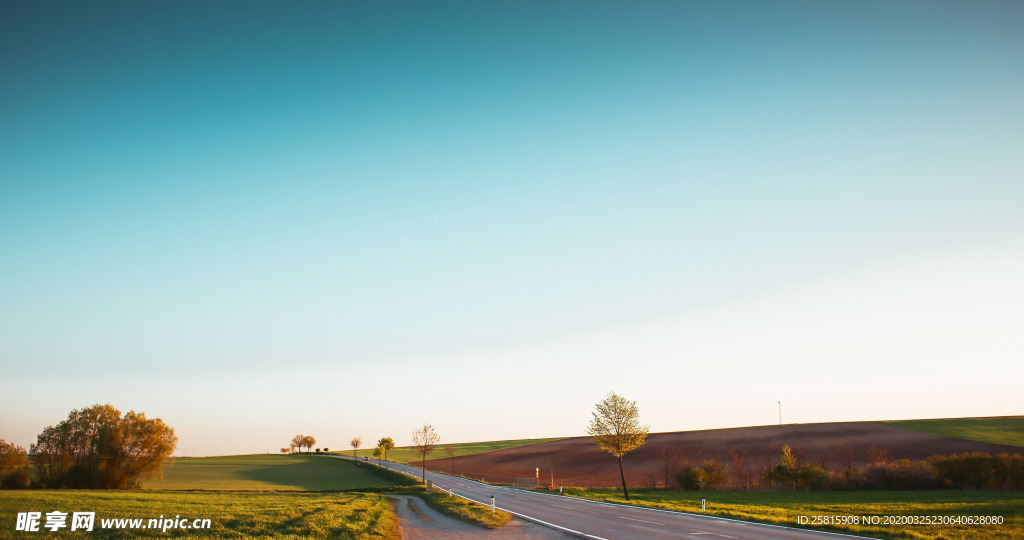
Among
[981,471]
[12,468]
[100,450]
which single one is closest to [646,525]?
[981,471]

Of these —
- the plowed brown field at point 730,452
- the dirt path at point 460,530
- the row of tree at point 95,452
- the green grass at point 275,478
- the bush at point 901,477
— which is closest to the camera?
the dirt path at point 460,530

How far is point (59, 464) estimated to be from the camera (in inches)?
2559

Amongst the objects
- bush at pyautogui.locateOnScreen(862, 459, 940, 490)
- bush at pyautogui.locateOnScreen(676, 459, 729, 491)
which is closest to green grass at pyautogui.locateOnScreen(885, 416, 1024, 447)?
bush at pyautogui.locateOnScreen(862, 459, 940, 490)

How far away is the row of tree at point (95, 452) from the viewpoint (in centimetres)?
6456

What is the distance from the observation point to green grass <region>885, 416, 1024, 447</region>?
83.5 meters

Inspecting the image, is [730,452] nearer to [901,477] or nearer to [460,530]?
[901,477]

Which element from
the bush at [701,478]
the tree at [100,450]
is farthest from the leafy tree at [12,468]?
the bush at [701,478]

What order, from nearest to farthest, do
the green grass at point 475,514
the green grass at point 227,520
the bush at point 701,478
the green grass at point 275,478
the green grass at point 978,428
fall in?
the green grass at point 227,520, the green grass at point 475,514, the bush at point 701,478, the green grass at point 275,478, the green grass at point 978,428

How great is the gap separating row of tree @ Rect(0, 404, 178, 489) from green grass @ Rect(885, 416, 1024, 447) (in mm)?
122950

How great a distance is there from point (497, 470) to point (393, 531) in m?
85.3

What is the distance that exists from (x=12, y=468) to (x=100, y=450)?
26.8 feet

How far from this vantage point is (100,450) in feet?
218

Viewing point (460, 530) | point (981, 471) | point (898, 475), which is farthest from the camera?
point (898, 475)

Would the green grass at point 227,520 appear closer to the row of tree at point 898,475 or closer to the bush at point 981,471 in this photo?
the row of tree at point 898,475
